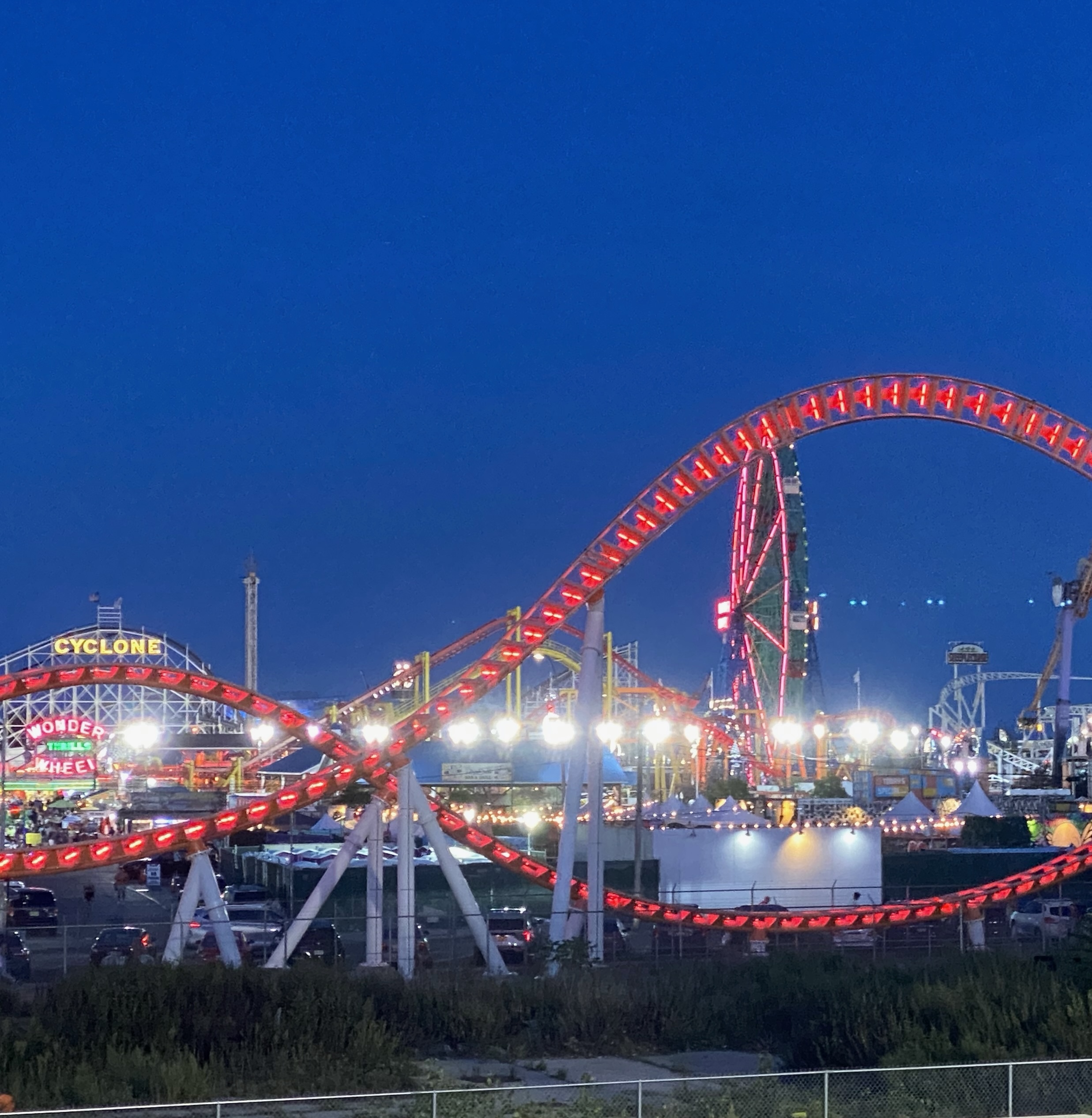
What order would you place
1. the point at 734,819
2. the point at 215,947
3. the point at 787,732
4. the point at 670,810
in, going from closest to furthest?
the point at 215,947 → the point at 734,819 → the point at 670,810 → the point at 787,732

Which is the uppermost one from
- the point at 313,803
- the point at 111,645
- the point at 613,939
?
the point at 111,645

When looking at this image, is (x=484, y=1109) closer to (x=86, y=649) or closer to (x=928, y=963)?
(x=928, y=963)

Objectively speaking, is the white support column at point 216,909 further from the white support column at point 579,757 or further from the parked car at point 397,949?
the white support column at point 579,757

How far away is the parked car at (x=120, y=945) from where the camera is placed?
27.1 meters

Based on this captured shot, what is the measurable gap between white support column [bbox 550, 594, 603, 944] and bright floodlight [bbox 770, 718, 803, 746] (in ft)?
151

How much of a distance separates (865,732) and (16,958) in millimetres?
60493

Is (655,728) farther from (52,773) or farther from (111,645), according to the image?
(111,645)

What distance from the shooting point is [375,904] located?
26.9 metres

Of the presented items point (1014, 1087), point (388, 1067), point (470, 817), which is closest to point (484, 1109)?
point (388, 1067)

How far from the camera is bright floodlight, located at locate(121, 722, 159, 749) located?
79188 mm

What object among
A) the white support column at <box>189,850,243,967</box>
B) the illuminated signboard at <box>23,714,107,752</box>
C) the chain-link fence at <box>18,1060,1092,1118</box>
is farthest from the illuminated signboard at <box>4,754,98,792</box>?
the chain-link fence at <box>18,1060,1092,1118</box>

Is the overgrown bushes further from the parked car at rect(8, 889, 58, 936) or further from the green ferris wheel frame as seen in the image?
the green ferris wheel frame

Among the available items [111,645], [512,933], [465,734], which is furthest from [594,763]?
[111,645]

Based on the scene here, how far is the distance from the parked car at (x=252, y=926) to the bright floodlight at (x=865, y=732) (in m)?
54.8
